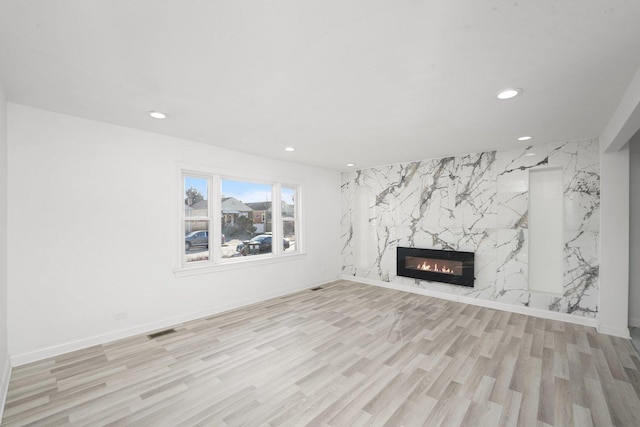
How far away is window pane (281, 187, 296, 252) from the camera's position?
575 cm

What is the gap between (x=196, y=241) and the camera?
4305mm

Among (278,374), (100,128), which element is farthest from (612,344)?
(100,128)

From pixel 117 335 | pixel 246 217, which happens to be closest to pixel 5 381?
pixel 117 335

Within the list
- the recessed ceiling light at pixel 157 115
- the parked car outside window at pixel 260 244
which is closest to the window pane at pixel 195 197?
the parked car outside window at pixel 260 244

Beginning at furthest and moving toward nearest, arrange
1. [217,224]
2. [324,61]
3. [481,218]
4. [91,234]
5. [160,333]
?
[481,218] < [217,224] < [160,333] < [91,234] < [324,61]

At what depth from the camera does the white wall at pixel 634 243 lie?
3.87 meters

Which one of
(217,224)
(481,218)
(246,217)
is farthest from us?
(246,217)

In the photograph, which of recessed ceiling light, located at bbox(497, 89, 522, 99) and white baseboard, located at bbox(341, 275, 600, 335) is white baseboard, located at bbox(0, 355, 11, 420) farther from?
white baseboard, located at bbox(341, 275, 600, 335)

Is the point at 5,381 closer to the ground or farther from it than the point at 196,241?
closer to the ground

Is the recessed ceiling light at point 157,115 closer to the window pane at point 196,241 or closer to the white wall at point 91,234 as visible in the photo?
the white wall at point 91,234

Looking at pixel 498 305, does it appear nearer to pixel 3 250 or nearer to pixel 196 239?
pixel 196 239

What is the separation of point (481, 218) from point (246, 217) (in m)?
4.25

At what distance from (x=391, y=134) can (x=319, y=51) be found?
84.2 inches

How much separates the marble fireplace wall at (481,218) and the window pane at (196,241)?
11.3ft
